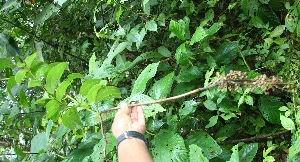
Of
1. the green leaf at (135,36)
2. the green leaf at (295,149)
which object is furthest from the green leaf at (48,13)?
the green leaf at (295,149)

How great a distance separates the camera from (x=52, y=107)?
1.38 m

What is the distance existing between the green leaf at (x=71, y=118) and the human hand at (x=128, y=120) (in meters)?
0.17

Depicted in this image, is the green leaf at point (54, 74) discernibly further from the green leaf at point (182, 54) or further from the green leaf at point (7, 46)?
the green leaf at point (7, 46)

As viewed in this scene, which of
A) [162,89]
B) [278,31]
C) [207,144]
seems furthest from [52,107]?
[278,31]

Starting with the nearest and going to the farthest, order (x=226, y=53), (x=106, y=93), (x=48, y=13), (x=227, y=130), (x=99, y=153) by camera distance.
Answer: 1. (x=106, y=93)
2. (x=99, y=153)
3. (x=226, y=53)
4. (x=227, y=130)
5. (x=48, y=13)

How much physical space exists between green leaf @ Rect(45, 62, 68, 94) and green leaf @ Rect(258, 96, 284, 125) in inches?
41.1

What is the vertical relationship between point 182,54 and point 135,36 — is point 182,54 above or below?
below

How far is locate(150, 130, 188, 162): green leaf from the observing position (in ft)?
4.60

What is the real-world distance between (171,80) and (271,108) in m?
0.59

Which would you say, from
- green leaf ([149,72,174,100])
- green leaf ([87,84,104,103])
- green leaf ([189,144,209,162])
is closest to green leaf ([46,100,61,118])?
green leaf ([87,84,104,103])

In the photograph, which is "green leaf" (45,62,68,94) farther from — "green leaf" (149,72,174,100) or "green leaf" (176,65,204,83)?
"green leaf" (176,65,204,83)

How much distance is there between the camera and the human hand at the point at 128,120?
133cm

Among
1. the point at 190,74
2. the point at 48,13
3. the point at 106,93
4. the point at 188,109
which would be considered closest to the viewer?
the point at 106,93

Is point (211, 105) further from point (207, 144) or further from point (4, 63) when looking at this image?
point (4, 63)
